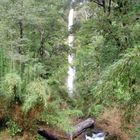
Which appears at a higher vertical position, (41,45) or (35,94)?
(41,45)

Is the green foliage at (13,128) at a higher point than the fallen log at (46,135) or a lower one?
higher

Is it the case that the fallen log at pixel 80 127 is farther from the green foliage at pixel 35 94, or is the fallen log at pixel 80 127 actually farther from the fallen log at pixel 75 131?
the green foliage at pixel 35 94

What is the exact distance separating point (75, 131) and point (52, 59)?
→ 322cm

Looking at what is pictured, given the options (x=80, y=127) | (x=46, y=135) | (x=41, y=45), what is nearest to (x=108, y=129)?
(x=80, y=127)

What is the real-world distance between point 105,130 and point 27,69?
341cm

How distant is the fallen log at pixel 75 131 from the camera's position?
33.9ft

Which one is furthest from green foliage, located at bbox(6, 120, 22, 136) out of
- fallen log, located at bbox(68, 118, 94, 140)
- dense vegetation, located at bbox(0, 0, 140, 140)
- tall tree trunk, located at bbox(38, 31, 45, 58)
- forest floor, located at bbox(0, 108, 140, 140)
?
tall tree trunk, located at bbox(38, 31, 45, 58)

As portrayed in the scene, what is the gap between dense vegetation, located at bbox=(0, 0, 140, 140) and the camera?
9109mm

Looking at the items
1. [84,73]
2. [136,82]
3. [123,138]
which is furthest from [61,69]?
[136,82]

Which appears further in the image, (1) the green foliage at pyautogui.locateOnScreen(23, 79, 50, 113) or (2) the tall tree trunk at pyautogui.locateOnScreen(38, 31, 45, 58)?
(2) the tall tree trunk at pyautogui.locateOnScreen(38, 31, 45, 58)

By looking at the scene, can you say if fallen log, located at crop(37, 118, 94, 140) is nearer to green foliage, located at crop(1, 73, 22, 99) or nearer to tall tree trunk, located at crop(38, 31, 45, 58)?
green foliage, located at crop(1, 73, 22, 99)

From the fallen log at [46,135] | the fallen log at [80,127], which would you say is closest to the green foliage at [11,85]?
the fallen log at [46,135]

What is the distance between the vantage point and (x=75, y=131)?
36.7 ft

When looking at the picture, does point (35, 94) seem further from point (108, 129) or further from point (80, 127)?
point (108, 129)
